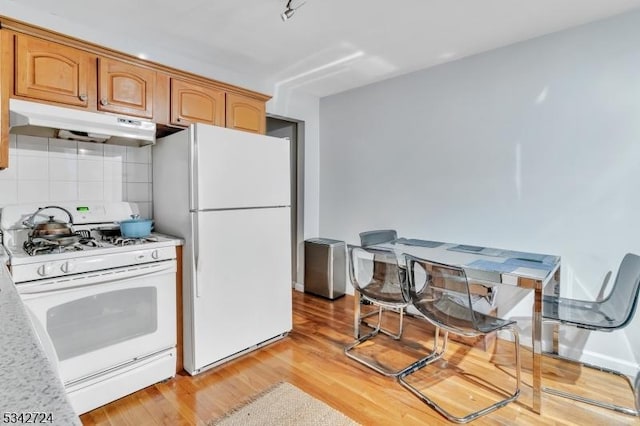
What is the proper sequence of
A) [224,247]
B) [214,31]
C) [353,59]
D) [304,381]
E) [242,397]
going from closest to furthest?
[242,397] → [304,381] → [224,247] → [214,31] → [353,59]

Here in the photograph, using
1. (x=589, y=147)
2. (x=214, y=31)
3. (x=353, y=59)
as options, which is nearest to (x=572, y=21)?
(x=589, y=147)

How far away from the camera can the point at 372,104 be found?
3.61 metres

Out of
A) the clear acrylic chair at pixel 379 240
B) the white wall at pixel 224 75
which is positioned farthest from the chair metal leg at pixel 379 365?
the white wall at pixel 224 75

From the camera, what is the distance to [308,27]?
2381mm

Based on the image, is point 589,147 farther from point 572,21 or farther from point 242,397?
point 242,397

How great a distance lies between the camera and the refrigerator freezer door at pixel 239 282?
2186 mm

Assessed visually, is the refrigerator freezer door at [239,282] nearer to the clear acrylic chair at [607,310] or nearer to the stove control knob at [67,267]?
the stove control knob at [67,267]

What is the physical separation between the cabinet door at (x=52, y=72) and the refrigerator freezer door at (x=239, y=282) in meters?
1.03

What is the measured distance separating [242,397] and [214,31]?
2567mm

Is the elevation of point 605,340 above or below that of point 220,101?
below

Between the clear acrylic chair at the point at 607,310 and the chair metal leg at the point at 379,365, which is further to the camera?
the chair metal leg at the point at 379,365

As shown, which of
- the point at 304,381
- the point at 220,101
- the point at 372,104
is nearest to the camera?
the point at 304,381

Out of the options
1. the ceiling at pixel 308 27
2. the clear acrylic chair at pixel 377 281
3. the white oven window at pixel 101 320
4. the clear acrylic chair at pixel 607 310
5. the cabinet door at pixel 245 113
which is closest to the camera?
the white oven window at pixel 101 320

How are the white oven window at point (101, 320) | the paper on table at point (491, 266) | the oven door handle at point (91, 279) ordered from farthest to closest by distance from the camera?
the paper on table at point (491, 266) → the white oven window at point (101, 320) → the oven door handle at point (91, 279)
